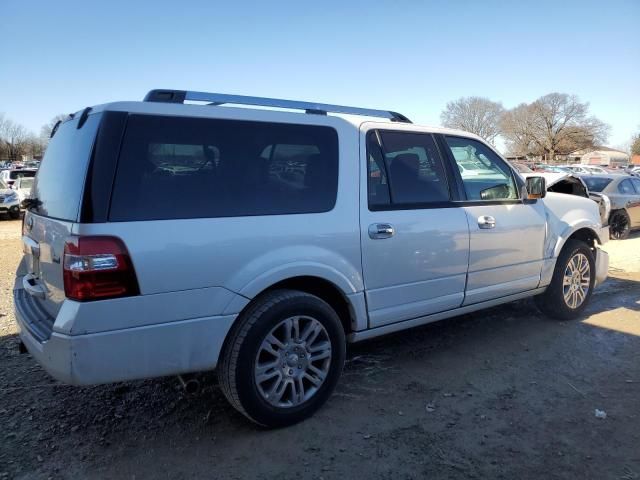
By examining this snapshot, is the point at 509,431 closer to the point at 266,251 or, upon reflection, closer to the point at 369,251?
the point at 369,251

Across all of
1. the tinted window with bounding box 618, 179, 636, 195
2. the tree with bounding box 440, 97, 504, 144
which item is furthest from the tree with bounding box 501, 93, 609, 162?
the tinted window with bounding box 618, 179, 636, 195

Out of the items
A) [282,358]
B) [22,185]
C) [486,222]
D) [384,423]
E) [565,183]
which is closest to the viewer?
[282,358]

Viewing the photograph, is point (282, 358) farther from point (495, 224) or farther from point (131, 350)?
point (495, 224)

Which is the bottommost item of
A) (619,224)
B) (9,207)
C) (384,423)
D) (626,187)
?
(619,224)

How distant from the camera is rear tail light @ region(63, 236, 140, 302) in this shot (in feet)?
7.89

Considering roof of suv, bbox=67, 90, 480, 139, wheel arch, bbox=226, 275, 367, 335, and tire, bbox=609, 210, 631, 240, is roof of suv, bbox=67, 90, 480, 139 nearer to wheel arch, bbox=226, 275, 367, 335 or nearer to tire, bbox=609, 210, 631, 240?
wheel arch, bbox=226, 275, 367, 335

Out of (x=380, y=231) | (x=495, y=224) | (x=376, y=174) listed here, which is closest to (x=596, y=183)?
(x=495, y=224)

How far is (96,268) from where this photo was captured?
2408 millimetres

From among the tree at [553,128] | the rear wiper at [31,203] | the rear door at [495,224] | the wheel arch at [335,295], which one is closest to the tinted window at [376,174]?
the wheel arch at [335,295]

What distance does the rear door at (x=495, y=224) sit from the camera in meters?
4.03

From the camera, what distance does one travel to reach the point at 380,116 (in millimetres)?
3781

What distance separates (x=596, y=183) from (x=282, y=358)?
11302 millimetres

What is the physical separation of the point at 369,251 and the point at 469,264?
1087 mm

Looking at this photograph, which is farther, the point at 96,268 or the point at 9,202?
Answer: the point at 9,202
